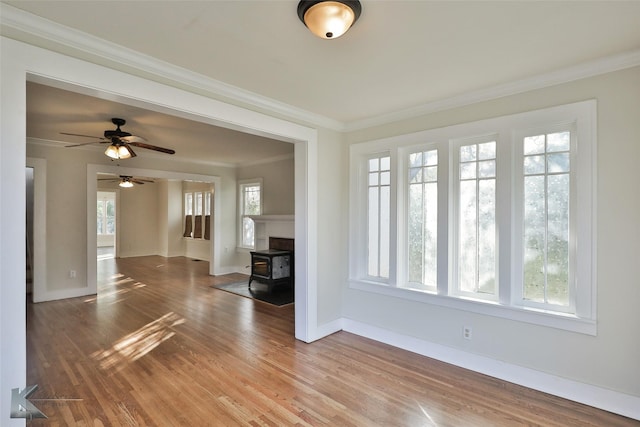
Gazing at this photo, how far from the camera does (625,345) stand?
2266mm

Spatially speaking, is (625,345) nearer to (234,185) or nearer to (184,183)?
(234,185)

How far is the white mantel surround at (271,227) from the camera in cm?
637

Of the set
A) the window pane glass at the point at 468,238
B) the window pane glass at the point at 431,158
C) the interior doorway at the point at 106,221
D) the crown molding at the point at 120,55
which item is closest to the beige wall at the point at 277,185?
the crown molding at the point at 120,55

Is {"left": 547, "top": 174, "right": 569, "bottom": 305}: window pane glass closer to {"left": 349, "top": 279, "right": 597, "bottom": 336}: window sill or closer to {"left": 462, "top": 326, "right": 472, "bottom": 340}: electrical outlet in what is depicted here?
{"left": 349, "top": 279, "right": 597, "bottom": 336}: window sill

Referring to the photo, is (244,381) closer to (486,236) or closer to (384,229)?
(384,229)

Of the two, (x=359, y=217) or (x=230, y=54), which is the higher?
(x=230, y=54)

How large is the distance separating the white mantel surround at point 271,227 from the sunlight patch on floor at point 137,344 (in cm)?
270

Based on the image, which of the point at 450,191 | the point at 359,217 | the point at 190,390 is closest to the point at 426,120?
the point at 450,191

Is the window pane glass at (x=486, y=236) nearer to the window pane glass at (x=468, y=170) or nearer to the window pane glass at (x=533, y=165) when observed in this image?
the window pane glass at (x=468, y=170)

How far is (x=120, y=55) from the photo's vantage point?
2.17 m

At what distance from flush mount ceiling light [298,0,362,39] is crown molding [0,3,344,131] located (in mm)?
1278

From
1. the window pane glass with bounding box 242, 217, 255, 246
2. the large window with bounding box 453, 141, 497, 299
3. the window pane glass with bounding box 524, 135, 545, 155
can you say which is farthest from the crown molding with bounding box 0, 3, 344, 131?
the window pane glass with bounding box 242, 217, 255, 246

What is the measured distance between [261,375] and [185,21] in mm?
2811

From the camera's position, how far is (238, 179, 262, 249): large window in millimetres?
7346
